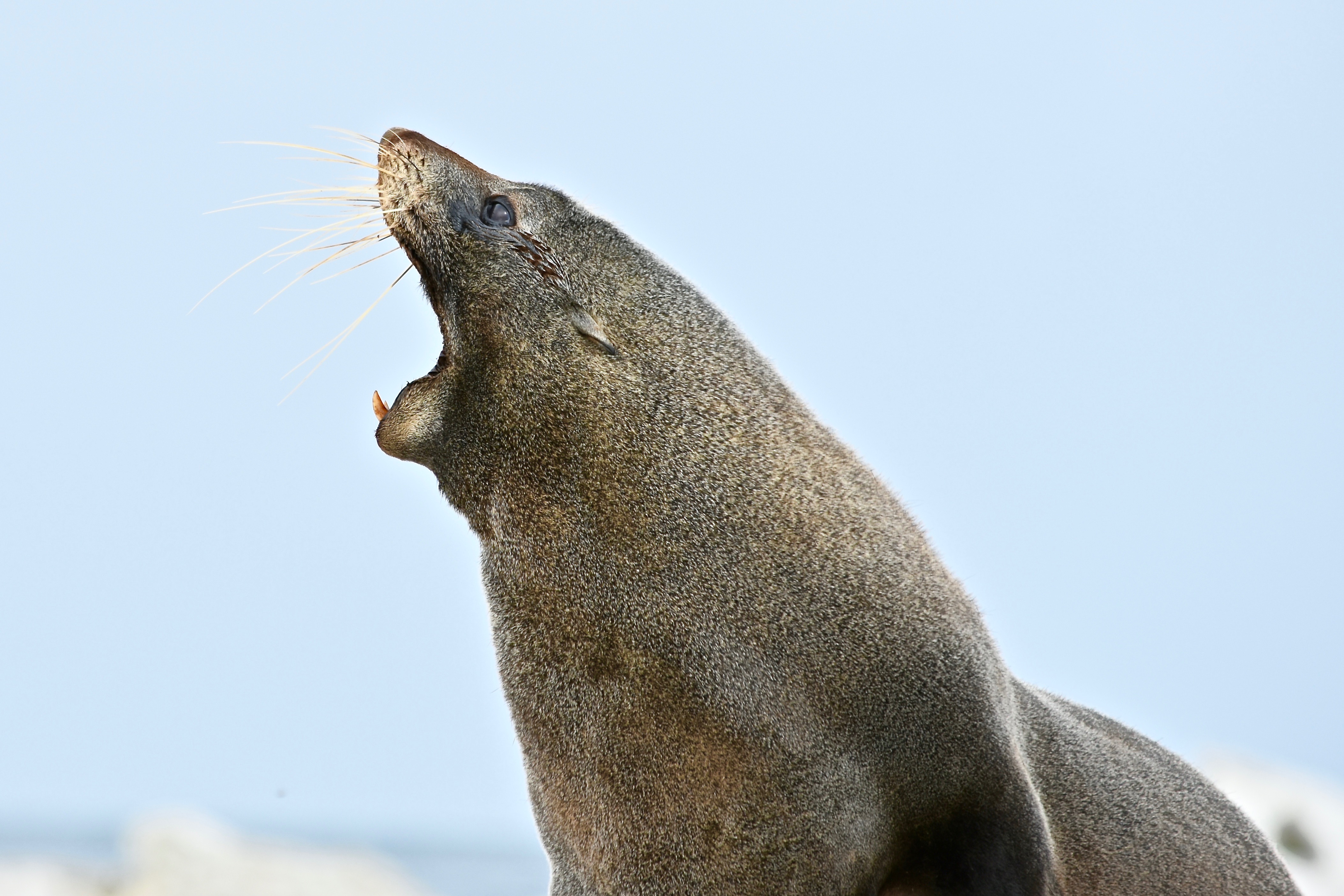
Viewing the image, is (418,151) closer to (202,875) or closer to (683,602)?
(683,602)

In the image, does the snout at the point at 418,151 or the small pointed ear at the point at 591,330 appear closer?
the small pointed ear at the point at 591,330

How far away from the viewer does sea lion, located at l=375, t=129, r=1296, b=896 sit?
2.87 meters

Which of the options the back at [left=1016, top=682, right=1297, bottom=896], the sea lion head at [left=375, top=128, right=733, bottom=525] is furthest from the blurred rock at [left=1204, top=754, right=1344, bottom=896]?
the sea lion head at [left=375, top=128, right=733, bottom=525]

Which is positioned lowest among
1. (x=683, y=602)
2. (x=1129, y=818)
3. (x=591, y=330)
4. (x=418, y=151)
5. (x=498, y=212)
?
(x=1129, y=818)

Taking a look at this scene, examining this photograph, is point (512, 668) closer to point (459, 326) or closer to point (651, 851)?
point (651, 851)

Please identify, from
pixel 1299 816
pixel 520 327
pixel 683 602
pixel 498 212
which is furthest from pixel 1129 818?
pixel 1299 816

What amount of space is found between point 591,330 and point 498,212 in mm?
504

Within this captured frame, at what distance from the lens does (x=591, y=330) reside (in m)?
3.16

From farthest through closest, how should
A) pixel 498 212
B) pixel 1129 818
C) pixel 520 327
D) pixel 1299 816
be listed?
1. pixel 1299 816
2. pixel 1129 818
3. pixel 498 212
4. pixel 520 327

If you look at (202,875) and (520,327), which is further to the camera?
(202,875)

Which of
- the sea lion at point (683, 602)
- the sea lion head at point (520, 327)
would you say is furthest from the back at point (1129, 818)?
the sea lion head at point (520, 327)

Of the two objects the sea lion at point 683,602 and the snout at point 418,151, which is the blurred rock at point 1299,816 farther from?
the snout at point 418,151

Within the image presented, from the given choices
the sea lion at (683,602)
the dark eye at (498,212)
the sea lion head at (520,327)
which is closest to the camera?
the sea lion at (683,602)

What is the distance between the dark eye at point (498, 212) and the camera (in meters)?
3.35
